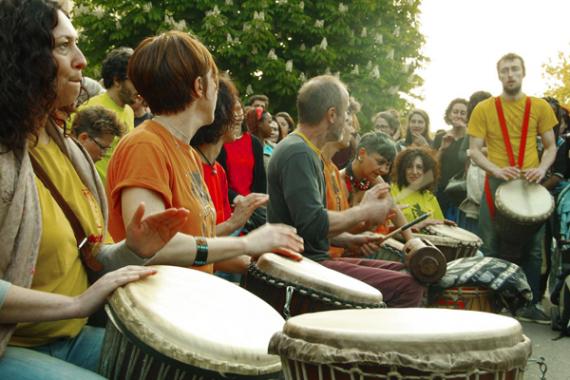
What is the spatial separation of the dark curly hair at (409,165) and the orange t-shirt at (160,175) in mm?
4040

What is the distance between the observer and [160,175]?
115 inches

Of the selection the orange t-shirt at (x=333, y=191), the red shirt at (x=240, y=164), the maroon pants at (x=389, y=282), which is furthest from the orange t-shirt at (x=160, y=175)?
the red shirt at (x=240, y=164)

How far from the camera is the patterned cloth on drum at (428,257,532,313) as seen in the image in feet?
15.8

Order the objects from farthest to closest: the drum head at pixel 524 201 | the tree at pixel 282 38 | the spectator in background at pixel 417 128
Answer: the tree at pixel 282 38
the spectator in background at pixel 417 128
the drum head at pixel 524 201

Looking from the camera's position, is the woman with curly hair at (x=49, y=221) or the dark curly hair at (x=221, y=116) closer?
the woman with curly hair at (x=49, y=221)

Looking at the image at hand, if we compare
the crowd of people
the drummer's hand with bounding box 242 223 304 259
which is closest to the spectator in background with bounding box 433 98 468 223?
the crowd of people

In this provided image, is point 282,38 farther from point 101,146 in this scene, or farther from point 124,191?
point 124,191

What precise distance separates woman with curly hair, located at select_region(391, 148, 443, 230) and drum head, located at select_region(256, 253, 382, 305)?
3475mm

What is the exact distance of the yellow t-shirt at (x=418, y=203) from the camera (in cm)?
685

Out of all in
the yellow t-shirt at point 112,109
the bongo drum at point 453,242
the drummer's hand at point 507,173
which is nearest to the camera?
the yellow t-shirt at point 112,109

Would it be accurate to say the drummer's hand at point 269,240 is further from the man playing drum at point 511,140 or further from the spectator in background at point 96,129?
the man playing drum at point 511,140

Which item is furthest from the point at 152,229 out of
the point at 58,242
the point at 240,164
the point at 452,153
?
the point at 452,153

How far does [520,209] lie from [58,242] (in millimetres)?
4958

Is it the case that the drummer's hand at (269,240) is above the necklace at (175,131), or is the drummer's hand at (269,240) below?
below
